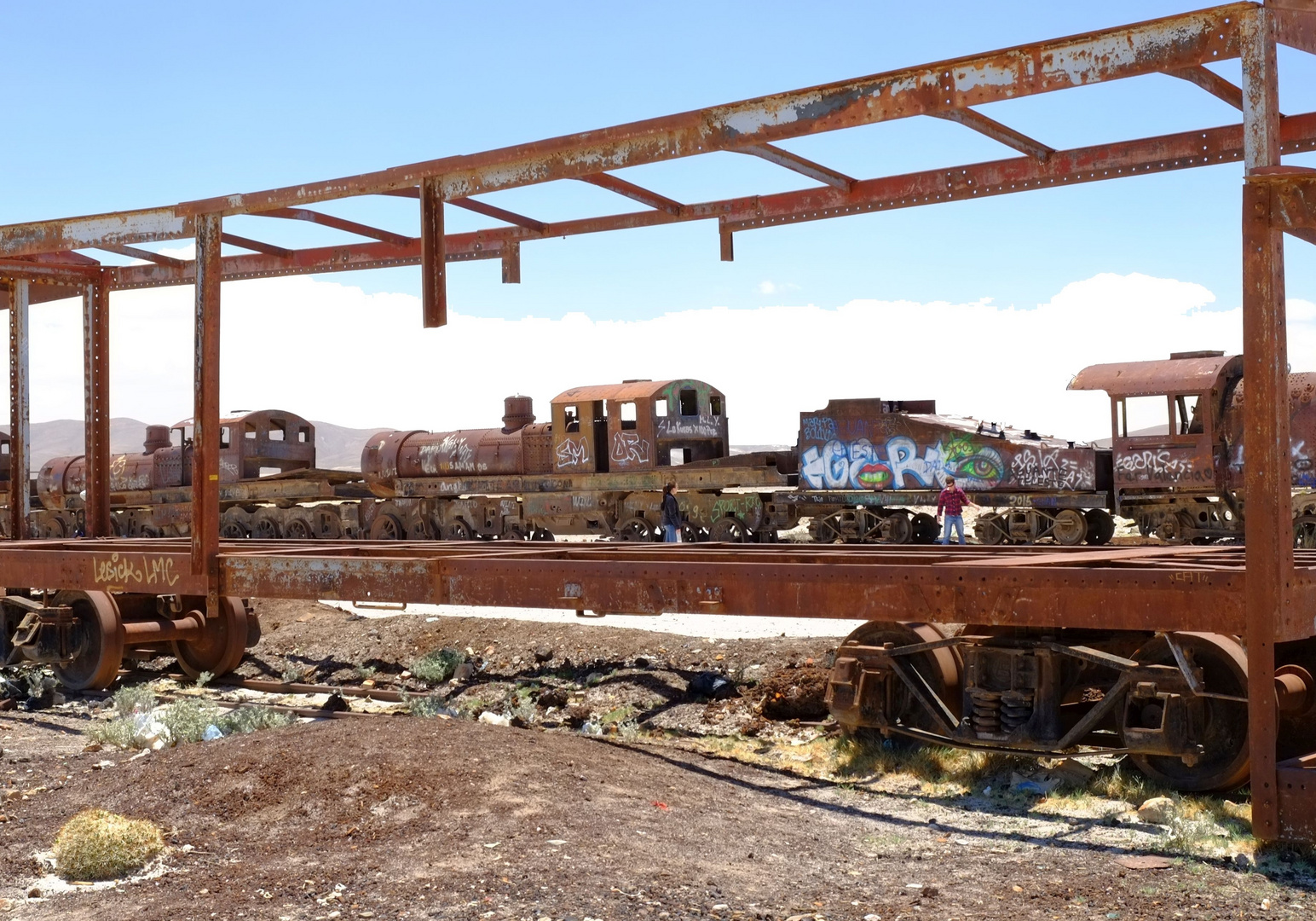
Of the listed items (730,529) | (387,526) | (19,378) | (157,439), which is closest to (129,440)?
(157,439)

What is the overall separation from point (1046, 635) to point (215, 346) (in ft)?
19.8

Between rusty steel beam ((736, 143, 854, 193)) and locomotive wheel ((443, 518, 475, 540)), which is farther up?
rusty steel beam ((736, 143, 854, 193))

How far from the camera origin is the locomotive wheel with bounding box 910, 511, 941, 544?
21936mm

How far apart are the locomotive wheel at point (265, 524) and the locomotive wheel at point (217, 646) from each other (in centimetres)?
1773

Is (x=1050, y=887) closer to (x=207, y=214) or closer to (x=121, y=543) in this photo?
(x=207, y=214)

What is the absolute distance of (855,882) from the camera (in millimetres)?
5191

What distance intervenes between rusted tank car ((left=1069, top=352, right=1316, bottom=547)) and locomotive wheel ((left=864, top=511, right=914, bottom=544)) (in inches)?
133

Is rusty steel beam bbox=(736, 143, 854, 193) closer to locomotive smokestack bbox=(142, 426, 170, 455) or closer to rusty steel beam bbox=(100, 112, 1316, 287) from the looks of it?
rusty steel beam bbox=(100, 112, 1316, 287)

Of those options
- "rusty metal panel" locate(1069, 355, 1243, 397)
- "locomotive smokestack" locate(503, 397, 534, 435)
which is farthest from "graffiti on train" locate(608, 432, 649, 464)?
"rusty metal panel" locate(1069, 355, 1243, 397)

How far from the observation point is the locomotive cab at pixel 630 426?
77.9 ft

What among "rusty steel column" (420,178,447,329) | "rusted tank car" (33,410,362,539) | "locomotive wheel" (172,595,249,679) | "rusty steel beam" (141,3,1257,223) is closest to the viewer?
"rusty steel beam" (141,3,1257,223)

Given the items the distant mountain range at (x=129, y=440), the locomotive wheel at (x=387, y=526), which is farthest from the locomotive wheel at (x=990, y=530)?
the distant mountain range at (x=129, y=440)

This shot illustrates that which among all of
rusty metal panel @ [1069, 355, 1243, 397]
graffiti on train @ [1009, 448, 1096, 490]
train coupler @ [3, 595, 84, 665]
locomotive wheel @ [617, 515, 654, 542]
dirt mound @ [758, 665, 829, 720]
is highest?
rusty metal panel @ [1069, 355, 1243, 397]

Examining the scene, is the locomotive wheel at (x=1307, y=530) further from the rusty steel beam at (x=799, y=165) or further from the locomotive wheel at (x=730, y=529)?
the rusty steel beam at (x=799, y=165)
